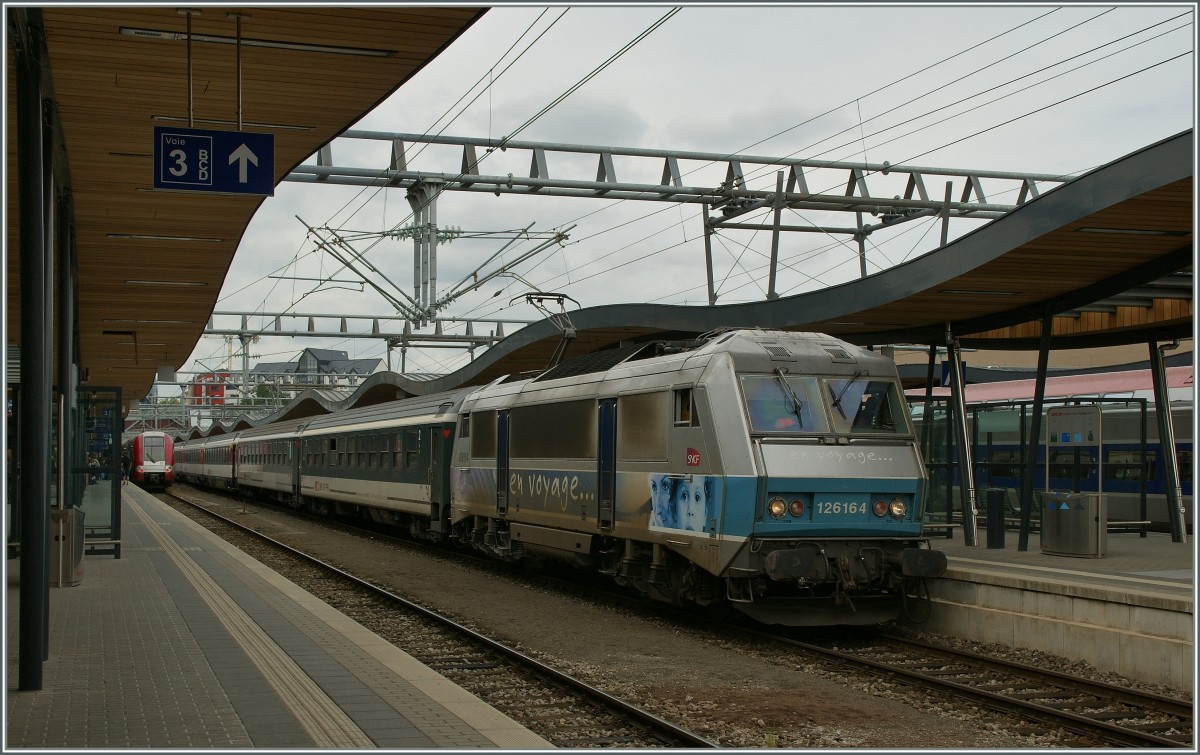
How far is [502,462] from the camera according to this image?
17781 mm

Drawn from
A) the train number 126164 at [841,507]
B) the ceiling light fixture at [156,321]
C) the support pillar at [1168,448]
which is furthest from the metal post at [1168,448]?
the ceiling light fixture at [156,321]

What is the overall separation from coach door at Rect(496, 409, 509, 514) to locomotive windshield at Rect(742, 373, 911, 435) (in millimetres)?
6425

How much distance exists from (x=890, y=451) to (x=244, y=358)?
38.3 m

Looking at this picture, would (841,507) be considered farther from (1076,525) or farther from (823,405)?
(1076,525)

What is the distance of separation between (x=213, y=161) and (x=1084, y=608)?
8.68 meters

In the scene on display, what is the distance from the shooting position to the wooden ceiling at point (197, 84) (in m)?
7.85

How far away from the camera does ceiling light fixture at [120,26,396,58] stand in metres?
8.11

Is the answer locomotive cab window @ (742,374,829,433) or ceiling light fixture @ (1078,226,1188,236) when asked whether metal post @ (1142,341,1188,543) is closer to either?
ceiling light fixture @ (1078,226,1188,236)

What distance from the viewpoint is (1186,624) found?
32.0 feet

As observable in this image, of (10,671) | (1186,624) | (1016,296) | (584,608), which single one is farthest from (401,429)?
(1186,624)

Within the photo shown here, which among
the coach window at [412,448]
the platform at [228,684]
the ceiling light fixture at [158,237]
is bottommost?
the platform at [228,684]

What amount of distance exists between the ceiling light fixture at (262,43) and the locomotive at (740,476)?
16.9 feet

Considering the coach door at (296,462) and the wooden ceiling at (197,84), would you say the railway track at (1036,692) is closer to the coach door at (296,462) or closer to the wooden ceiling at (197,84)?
the wooden ceiling at (197,84)

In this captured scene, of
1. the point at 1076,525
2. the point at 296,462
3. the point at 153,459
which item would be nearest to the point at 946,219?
the point at 1076,525
